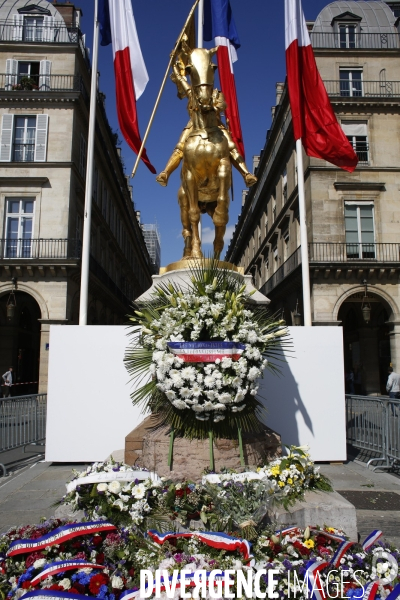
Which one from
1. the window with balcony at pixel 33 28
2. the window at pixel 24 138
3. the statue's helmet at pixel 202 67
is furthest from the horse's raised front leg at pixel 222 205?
the window with balcony at pixel 33 28

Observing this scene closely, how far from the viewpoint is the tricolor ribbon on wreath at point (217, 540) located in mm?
2521

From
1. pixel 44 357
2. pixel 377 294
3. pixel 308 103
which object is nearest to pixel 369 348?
pixel 377 294

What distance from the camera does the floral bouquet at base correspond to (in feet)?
12.2

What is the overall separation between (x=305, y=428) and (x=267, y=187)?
26433 millimetres

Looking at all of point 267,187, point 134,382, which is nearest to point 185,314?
point 134,382

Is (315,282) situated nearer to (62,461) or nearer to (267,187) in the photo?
(267,187)

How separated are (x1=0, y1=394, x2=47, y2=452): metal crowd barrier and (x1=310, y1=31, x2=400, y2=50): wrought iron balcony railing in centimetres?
2157

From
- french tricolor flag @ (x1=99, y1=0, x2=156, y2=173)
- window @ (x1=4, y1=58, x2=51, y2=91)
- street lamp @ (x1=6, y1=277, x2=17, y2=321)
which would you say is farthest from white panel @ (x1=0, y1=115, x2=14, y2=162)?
french tricolor flag @ (x1=99, y1=0, x2=156, y2=173)

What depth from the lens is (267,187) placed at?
30.9 metres

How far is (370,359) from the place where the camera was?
21969 millimetres

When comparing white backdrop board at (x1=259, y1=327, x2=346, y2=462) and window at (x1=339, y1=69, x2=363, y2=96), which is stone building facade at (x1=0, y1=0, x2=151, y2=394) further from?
white backdrop board at (x1=259, y1=327, x2=346, y2=462)

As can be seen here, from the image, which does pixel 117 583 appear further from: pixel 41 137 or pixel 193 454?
pixel 41 137

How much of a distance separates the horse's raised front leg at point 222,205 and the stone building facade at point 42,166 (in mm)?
13837

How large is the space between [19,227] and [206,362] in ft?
58.9
